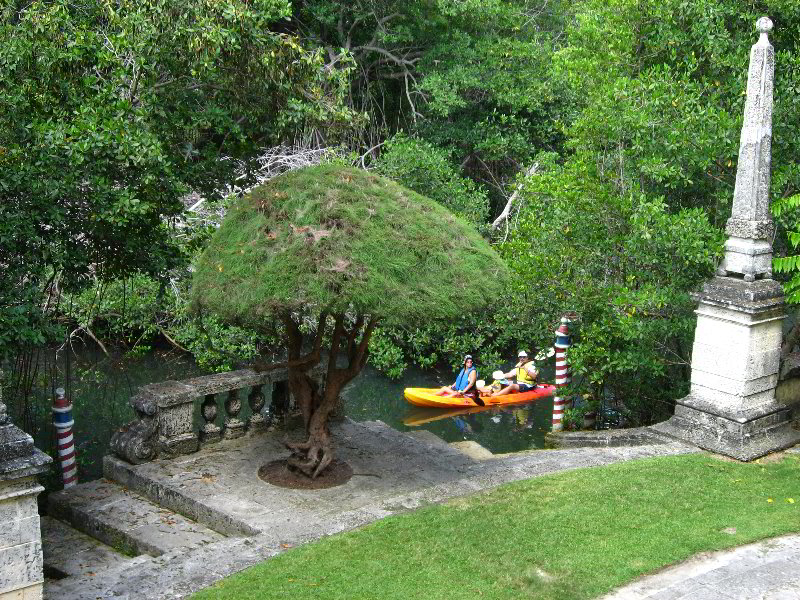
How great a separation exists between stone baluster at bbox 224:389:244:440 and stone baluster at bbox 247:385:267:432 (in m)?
0.15

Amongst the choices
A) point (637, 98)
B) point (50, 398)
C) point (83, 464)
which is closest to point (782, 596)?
point (637, 98)

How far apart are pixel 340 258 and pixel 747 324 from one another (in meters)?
4.18

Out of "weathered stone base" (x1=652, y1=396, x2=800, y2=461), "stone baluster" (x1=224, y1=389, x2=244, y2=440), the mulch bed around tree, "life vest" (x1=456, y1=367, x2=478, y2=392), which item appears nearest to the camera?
the mulch bed around tree

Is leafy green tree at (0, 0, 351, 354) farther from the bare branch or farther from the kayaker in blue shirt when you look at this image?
the bare branch

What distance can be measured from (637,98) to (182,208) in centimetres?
544

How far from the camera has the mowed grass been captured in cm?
718

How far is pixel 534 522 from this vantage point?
A: 8289mm

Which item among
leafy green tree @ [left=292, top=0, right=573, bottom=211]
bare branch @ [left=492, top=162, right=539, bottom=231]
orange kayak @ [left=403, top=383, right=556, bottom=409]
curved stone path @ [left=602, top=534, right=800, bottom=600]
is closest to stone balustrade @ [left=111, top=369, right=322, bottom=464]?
curved stone path @ [left=602, top=534, right=800, bottom=600]

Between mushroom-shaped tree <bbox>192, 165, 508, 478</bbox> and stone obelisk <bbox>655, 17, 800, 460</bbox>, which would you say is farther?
stone obelisk <bbox>655, 17, 800, 460</bbox>

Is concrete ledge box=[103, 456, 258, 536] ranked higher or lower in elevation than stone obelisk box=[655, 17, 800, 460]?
lower

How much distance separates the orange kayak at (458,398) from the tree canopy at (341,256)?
9293 millimetres

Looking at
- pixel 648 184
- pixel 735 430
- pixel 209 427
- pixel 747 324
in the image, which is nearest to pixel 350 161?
pixel 648 184

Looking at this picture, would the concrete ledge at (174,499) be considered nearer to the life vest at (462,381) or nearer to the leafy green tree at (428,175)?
the life vest at (462,381)

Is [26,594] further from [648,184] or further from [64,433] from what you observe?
[648,184]
